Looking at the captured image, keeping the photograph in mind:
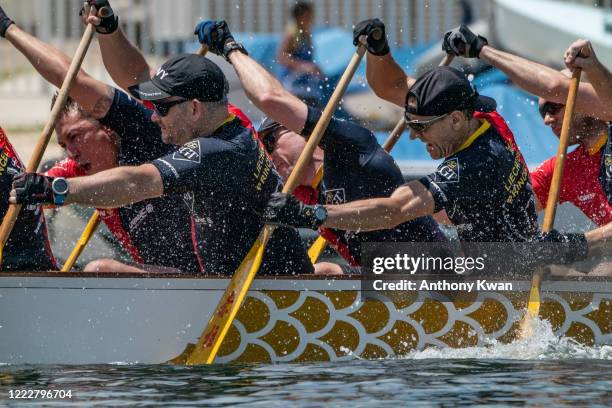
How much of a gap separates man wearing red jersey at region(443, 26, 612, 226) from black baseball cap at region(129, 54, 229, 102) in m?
1.54

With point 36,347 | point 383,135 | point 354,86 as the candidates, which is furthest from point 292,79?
point 36,347

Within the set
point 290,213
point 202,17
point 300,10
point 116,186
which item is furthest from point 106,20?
point 202,17

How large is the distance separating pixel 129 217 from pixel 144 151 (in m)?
0.40

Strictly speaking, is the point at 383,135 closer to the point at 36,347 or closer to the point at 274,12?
the point at 274,12

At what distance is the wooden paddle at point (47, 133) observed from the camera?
8148 millimetres

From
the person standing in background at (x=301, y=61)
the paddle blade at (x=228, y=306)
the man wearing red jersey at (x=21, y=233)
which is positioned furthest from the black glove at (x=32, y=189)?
the person standing in background at (x=301, y=61)

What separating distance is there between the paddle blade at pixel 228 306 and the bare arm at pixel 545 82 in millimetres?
1731

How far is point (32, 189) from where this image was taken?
295 inches

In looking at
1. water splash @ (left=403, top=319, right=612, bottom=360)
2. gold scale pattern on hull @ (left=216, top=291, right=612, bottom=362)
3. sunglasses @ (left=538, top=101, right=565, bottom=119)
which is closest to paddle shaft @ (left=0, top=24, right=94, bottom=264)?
gold scale pattern on hull @ (left=216, top=291, right=612, bottom=362)

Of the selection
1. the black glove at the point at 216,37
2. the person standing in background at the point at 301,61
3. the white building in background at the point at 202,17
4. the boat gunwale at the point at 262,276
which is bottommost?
the boat gunwale at the point at 262,276

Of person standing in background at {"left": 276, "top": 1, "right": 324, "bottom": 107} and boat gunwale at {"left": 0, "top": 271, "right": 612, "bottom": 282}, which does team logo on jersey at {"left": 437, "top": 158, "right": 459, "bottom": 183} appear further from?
person standing in background at {"left": 276, "top": 1, "right": 324, "bottom": 107}

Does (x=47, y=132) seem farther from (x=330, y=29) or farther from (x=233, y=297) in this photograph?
(x=330, y=29)

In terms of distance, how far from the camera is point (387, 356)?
8156 millimetres

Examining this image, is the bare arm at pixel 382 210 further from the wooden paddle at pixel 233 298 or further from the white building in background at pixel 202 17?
the white building in background at pixel 202 17
